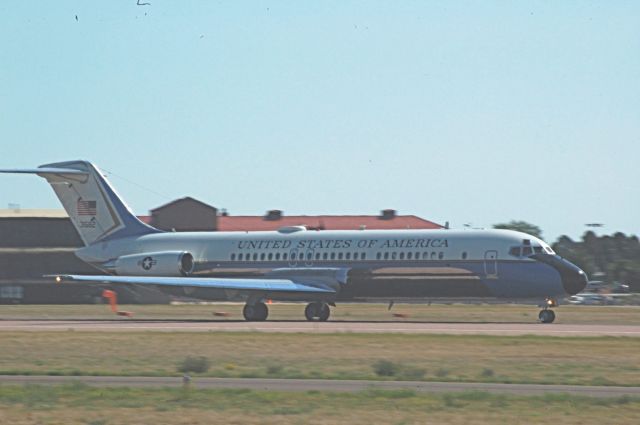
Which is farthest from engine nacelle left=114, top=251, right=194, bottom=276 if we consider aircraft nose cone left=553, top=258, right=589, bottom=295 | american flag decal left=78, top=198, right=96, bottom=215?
aircraft nose cone left=553, top=258, right=589, bottom=295

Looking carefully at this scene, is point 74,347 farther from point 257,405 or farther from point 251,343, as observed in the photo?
point 257,405

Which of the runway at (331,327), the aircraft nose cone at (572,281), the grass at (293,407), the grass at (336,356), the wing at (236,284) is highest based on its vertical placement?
the aircraft nose cone at (572,281)

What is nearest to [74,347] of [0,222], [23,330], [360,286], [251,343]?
[251,343]

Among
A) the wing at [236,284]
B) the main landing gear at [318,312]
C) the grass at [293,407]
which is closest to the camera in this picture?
the grass at [293,407]

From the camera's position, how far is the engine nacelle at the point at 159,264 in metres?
53.8

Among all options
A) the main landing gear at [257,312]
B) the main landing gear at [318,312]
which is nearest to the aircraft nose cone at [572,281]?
the main landing gear at [318,312]

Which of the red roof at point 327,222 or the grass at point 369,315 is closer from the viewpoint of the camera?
the grass at point 369,315

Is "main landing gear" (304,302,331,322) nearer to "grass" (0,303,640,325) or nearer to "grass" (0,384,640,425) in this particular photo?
"grass" (0,303,640,325)

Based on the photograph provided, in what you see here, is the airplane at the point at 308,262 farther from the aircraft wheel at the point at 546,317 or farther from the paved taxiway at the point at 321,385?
the paved taxiway at the point at 321,385

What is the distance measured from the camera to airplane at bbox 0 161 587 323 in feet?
155

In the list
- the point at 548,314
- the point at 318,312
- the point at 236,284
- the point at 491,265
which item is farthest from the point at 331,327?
the point at 548,314

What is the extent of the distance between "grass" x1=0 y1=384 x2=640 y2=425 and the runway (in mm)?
17738

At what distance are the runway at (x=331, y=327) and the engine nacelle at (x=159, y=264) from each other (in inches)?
167

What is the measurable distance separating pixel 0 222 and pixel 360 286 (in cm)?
5092
